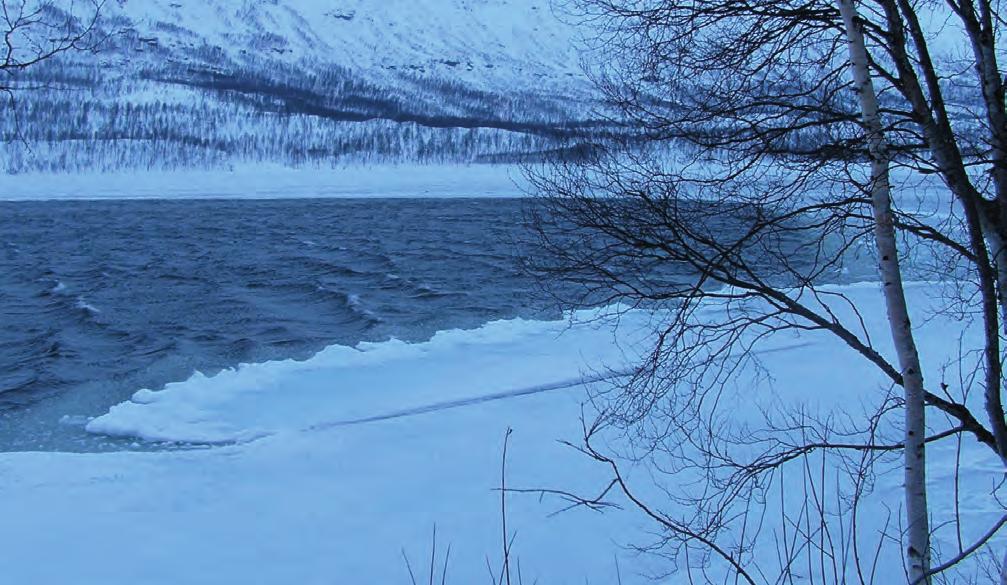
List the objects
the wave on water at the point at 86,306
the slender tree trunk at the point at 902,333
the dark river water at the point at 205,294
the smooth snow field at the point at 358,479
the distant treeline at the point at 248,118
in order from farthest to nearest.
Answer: the distant treeline at the point at 248,118 → the wave on water at the point at 86,306 → the dark river water at the point at 205,294 → the smooth snow field at the point at 358,479 → the slender tree trunk at the point at 902,333

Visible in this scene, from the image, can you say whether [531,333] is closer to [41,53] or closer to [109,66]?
[41,53]

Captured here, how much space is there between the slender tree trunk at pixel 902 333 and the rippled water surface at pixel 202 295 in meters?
4.51

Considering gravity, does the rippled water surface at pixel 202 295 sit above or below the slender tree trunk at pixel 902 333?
below

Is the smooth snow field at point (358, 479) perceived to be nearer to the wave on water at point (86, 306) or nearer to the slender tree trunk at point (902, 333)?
the slender tree trunk at point (902, 333)

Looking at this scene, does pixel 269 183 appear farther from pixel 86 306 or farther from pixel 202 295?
pixel 86 306

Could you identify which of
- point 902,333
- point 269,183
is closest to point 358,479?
point 902,333

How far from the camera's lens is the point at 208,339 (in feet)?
34.7

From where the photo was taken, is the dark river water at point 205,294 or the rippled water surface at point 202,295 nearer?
the dark river water at point 205,294

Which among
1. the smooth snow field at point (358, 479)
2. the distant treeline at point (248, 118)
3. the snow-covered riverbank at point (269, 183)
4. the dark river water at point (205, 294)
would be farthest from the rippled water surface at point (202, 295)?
the snow-covered riverbank at point (269, 183)

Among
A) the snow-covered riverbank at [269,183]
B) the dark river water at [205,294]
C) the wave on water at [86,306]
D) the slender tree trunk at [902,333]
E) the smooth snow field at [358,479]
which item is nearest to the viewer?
the slender tree trunk at [902,333]

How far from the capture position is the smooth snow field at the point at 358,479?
5500mm

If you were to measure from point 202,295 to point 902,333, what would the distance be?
1154 centimetres

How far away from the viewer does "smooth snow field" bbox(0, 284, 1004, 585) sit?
18.0 ft

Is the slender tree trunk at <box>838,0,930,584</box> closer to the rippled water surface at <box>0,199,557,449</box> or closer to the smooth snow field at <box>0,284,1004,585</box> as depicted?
the smooth snow field at <box>0,284,1004,585</box>
